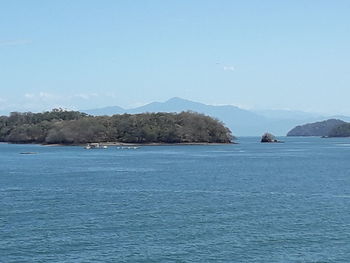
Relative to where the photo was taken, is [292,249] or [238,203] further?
[238,203]

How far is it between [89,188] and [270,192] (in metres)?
17.4

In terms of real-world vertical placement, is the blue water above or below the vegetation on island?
below

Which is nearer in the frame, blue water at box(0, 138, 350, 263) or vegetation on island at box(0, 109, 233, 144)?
blue water at box(0, 138, 350, 263)

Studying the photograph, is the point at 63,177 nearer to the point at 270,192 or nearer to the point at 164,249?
the point at 270,192

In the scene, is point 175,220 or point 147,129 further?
point 147,129

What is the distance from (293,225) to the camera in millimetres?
37438

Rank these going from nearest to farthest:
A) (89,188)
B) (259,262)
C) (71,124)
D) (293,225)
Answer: (259,262) → (293,225) → (89,188) → (71,124)

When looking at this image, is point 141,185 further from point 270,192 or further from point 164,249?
point 164,249

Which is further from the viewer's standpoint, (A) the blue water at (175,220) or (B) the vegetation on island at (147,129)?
(B) the vegetation on island at (147,129)

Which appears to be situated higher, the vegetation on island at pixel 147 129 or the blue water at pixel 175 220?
the vegetation on island at pixel 147 129

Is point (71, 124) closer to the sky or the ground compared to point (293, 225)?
closer to the sky

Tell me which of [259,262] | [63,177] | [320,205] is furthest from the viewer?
[63,177]

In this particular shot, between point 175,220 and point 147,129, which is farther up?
point 147,129

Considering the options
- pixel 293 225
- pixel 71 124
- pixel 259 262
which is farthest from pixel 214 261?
pixel 71 124
